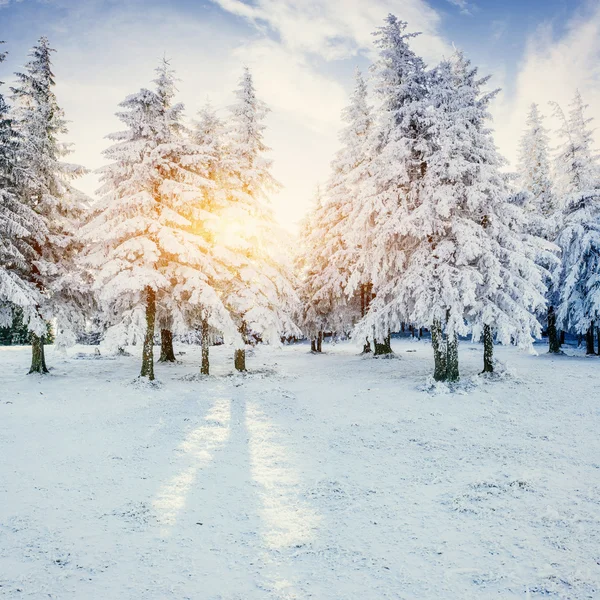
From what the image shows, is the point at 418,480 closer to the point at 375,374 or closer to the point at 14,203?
the point at 375,374

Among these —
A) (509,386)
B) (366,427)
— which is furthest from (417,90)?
(366,427)

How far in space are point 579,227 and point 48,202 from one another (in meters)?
28.3

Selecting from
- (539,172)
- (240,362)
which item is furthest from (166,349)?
(539,172)

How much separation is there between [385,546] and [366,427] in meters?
5.47

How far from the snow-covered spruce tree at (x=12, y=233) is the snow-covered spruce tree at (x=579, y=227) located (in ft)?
90.8

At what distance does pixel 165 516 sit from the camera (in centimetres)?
591

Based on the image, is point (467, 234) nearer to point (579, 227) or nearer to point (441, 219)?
point (441, 219)

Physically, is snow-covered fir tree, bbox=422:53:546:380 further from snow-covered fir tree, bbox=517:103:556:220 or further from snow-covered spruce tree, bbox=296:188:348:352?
snow-covered fir tree, bbox=517:103:556:220

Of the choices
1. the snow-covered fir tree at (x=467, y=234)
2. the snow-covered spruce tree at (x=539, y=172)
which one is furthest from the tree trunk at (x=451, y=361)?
the snow-covered spruce tree at (x=539, y=172)

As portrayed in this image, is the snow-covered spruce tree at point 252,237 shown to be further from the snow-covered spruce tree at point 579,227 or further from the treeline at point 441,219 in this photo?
the snow-covered spruce tree at point 579,227

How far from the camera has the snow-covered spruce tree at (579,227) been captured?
22.8m

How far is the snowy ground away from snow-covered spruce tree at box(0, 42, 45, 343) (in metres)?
3.90

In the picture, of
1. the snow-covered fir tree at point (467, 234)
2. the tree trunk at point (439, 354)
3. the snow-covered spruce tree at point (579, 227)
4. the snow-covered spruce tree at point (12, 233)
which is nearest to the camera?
the snow-covered fir tree at point (467, 234)

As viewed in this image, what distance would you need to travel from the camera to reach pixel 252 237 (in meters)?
18.0
